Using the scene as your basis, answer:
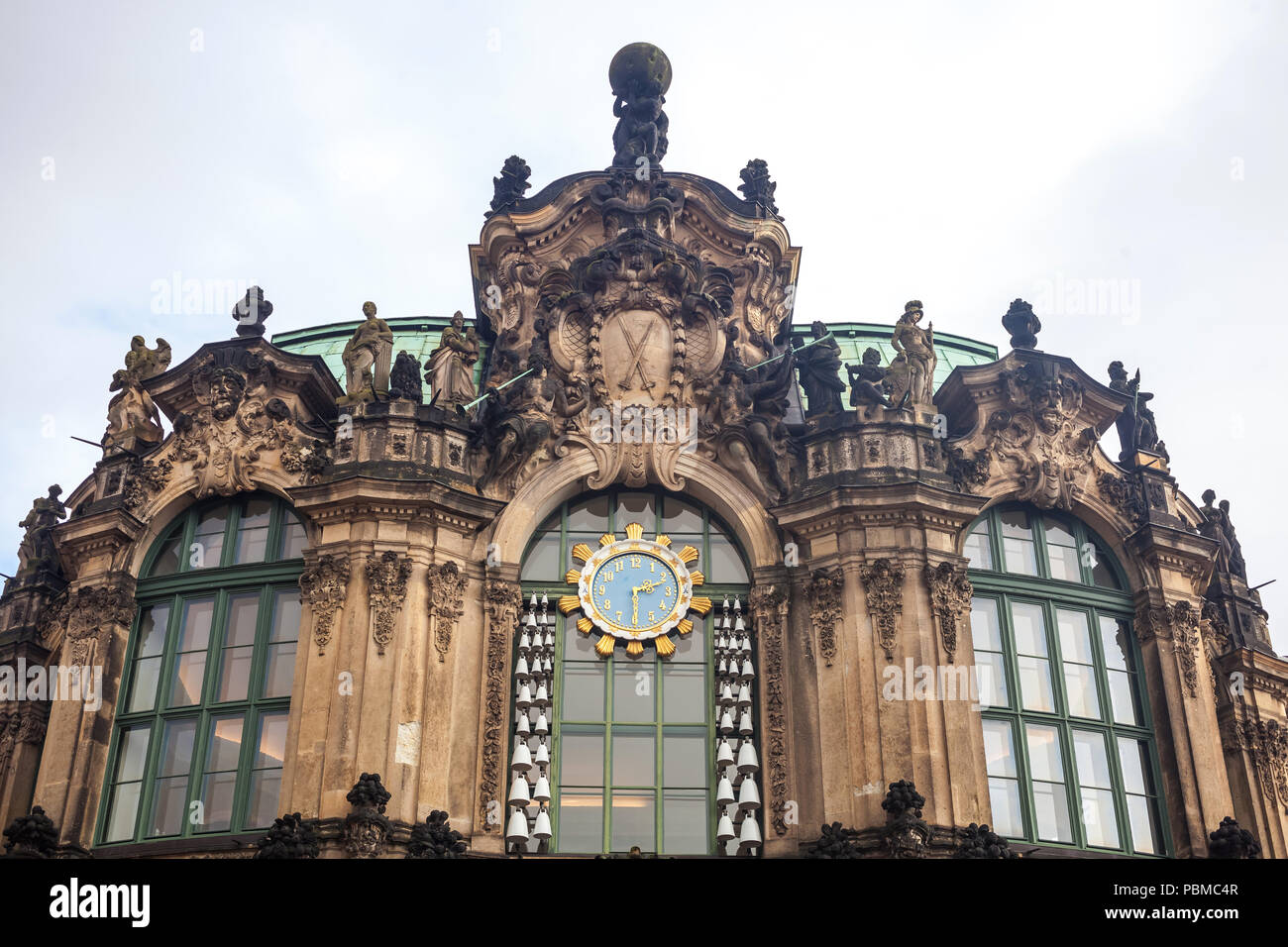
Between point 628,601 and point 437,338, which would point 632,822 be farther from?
point 437,338

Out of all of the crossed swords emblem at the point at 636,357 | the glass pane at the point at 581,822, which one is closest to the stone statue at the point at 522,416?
the crossed swords emblem at the point at 636,357

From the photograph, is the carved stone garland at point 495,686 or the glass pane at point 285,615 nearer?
the carved stone garland at point 495,686

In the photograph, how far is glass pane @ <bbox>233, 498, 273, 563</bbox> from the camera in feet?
84.1

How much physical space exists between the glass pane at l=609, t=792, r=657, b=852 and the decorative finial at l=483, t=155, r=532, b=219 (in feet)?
39.5

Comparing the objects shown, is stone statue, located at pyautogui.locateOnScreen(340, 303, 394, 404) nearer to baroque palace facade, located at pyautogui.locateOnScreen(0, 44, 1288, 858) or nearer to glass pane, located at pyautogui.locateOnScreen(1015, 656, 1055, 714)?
baroque palace facade, located at pyautogui.locateOnScreen(0, 44, 1288, 858)

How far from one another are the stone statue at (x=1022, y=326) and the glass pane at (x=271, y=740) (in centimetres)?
1383

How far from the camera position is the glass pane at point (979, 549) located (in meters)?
25.9

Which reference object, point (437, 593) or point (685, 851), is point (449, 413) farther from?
point (685, 851)

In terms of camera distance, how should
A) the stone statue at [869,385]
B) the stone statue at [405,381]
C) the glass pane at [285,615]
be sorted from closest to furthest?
the glass pane at [285,615] < the stone statue at [405,381] < the stone statue at [869,385]

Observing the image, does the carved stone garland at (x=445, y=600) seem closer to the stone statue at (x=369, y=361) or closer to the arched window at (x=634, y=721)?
the arched window at (x=634, y=721)

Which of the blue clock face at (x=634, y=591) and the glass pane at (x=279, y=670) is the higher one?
the blue clock face at (x=634, y=591)

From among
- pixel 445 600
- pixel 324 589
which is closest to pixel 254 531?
pixel 324 589
